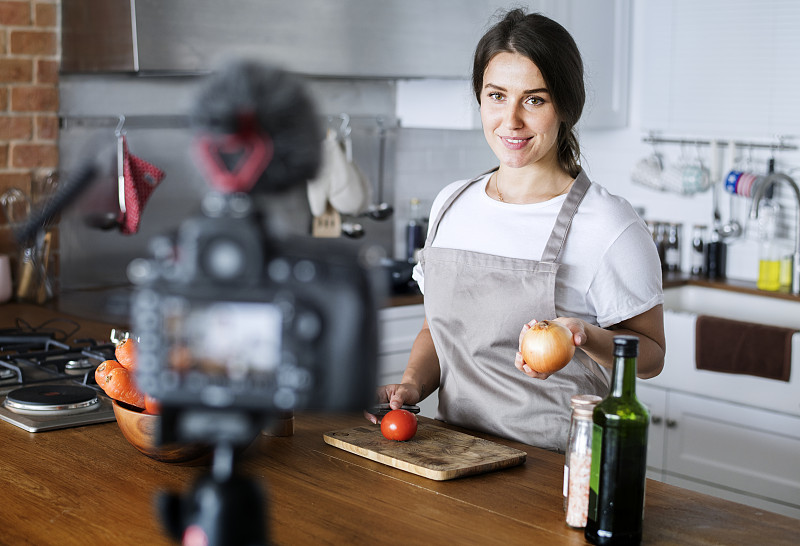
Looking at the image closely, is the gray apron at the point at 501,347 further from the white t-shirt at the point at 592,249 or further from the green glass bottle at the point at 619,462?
the green glass bottle at the point at 619,462

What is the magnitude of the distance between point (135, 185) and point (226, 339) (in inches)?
95.0

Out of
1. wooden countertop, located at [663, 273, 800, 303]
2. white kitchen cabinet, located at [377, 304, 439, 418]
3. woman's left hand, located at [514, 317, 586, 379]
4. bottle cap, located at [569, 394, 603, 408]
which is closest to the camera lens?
bottle cap, located at [569, 394, 603, 408]

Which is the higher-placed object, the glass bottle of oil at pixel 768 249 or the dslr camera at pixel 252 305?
the dslr camera at pixel 252 305

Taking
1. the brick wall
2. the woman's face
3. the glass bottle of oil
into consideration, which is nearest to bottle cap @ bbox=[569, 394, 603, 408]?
the woman's face

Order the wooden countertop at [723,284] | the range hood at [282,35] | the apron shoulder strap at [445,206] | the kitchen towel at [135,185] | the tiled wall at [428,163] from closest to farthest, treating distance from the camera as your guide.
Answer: the apron shoulder strap at [445,206] < the range hood at [282,35] < the kitchen towel at [135,185] < the wooden countertop at [723,284] < the tiled wall at [428,163]

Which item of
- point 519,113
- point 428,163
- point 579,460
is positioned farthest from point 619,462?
point 428,163

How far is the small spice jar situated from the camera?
128 centimetres

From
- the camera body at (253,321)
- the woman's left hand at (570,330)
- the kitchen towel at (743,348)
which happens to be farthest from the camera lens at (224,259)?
the kitchen towel at (743,348)

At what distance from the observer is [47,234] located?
3193 mm

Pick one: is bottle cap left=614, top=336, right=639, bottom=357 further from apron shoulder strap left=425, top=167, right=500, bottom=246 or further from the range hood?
the range hood

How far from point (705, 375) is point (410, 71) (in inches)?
A: 61.3

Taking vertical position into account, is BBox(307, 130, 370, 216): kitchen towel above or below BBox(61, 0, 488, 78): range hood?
below

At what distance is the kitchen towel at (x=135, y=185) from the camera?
3033mm

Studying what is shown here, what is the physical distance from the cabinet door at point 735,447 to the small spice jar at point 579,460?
2.16 metres
